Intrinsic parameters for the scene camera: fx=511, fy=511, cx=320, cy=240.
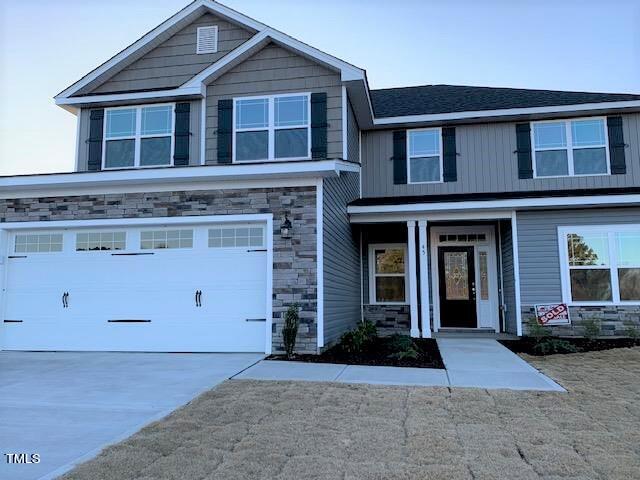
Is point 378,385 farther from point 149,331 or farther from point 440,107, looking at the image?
point 440,107

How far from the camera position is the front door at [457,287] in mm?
11852

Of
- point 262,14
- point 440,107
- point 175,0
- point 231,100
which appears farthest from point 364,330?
point 175,0

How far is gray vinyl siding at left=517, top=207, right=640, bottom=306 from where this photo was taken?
9.92 m

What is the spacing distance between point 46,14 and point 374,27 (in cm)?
619

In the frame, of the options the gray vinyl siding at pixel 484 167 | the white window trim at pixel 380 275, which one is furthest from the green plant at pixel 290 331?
the gray vinyl siding at pixel 484 167

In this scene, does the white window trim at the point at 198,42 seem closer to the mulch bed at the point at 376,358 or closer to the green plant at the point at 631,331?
the mulch bed at the point at 376,358

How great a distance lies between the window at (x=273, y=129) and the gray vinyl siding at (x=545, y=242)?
4.69 metres

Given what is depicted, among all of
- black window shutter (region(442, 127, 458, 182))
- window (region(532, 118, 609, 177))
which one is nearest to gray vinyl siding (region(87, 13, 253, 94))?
black window shutter (region(442, 127, 458, 182))

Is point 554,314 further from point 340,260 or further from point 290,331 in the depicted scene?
point 290,331

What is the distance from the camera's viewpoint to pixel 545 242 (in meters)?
10.1

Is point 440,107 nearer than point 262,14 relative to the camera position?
No

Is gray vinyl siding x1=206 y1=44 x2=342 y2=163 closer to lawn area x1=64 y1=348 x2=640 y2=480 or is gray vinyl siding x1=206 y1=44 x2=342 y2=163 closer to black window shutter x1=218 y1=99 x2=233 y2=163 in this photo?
black window shutter x1=218 y1=99 x2=233 y2=163

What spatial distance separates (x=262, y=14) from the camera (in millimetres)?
10750

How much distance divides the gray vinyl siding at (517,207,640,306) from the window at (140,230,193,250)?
6450 millimetres
